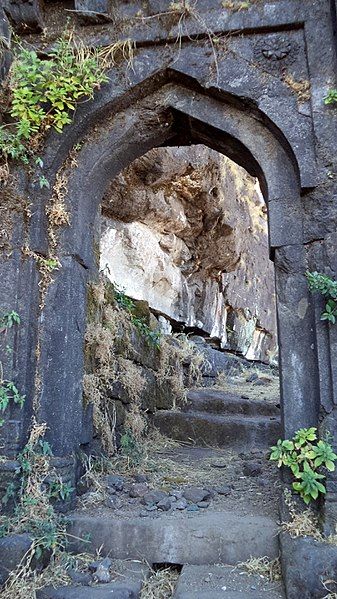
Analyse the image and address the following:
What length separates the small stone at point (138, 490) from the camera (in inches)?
125

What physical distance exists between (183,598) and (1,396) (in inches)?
59.1

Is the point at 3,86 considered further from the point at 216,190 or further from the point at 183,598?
the point at 216,190

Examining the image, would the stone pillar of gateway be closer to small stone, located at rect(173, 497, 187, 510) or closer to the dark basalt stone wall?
the dark basalt stone wall

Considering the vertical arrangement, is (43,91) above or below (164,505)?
above

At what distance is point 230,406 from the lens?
18.5 feet

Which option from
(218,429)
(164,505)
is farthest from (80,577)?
(218,429)

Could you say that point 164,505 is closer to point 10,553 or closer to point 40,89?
point 10,553

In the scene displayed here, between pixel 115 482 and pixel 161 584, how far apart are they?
995 millimetres

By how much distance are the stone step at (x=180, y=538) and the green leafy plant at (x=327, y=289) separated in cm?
121

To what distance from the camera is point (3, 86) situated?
10.4 ft

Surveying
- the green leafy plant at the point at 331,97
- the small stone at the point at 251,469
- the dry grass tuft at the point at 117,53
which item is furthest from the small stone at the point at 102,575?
the dry grass tuft at the point at 117,53

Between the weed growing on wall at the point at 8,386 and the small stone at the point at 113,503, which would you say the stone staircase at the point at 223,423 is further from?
the weed growing on wall at the point at 8,386

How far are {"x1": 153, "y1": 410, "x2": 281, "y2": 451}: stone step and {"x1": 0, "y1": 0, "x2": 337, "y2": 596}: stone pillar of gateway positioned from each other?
1736 millimetres

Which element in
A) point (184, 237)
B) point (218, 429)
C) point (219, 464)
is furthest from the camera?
point (184, 237)
